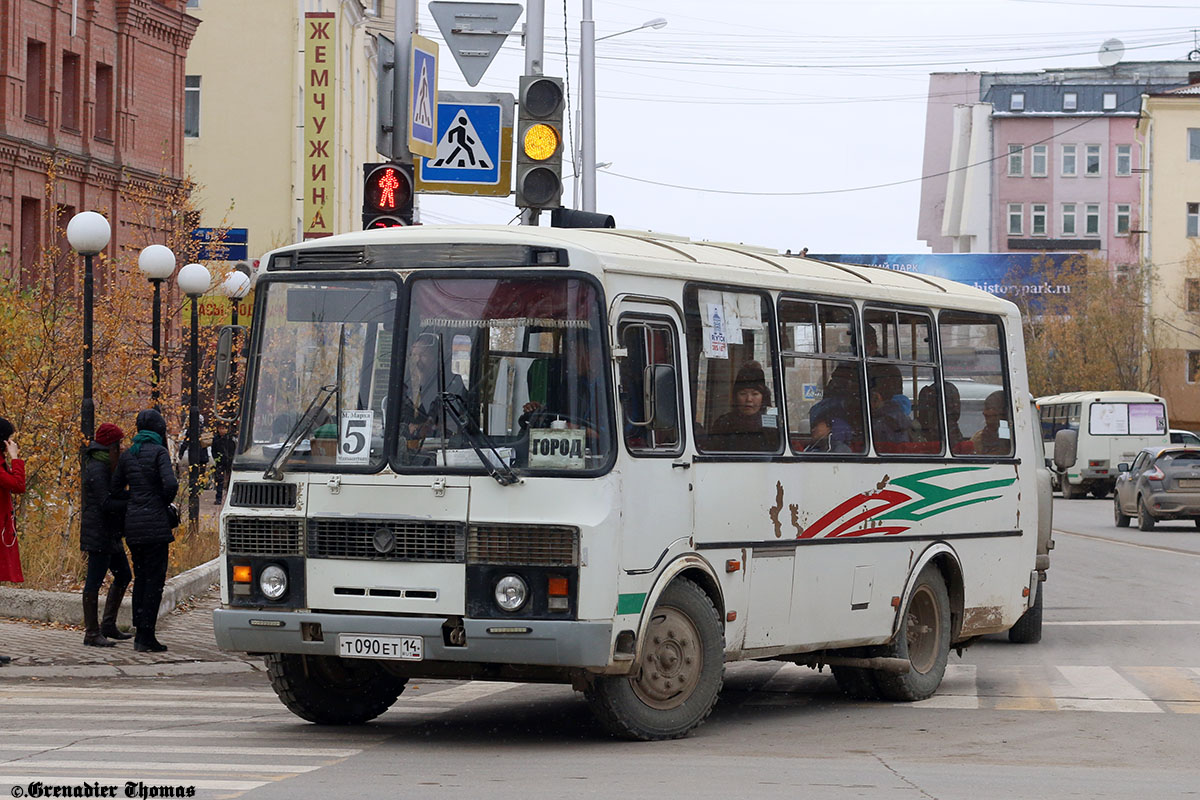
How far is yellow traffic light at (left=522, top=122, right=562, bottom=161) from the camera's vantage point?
16.0 m

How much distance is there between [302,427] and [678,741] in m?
2.66

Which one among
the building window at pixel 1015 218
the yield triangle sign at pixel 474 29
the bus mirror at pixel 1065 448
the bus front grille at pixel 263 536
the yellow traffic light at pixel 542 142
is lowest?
the bus front grille at pixel 263 536

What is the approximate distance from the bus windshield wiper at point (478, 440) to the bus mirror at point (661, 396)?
2.77 feet

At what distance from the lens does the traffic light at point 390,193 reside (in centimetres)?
1532

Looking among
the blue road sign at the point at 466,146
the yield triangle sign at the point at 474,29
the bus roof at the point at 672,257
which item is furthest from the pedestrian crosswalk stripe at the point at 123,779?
the yield triangle sign at the point at 474,29

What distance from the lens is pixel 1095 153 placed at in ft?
351

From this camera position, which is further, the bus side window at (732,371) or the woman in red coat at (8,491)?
the woman in red coat at (8,491)

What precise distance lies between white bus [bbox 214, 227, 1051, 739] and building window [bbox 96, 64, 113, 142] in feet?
120

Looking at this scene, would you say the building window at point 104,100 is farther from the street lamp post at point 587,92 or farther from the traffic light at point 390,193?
the traffic light at point 390,193

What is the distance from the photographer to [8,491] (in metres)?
14.6

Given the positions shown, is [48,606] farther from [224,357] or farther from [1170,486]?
[1170,486]

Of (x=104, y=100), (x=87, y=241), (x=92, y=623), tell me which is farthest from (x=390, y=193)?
(x=104, y=100)

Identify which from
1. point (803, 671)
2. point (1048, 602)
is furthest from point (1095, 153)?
point (803, 671)

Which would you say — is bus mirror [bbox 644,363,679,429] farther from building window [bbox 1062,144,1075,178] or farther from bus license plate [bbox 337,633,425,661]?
building window [bbox 1062,144,1075,178]
